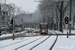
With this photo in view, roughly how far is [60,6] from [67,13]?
20.6 feet

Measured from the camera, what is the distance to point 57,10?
148 feet

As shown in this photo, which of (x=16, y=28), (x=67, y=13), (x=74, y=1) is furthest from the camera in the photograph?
(x=16, y=28)

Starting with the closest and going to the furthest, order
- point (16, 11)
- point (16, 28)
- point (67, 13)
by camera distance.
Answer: point (67, 13) < point (16, 28) < point (16, 11)

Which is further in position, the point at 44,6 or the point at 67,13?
the point at 67,13

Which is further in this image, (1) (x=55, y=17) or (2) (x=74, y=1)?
(1) (x=55, y=17)

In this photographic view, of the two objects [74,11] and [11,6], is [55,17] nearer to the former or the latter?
[74,11]

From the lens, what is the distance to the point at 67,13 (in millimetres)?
46406

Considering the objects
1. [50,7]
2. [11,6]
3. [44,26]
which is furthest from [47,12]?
[11,6]

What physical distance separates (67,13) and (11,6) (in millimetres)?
33496

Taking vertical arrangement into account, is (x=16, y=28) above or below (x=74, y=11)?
below

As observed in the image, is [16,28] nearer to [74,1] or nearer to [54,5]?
[54,5]

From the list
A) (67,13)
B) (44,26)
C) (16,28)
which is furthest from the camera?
(16,28)

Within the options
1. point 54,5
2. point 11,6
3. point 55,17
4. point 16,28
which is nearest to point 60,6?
point 54,5

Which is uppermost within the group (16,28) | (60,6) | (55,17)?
(60,6)
